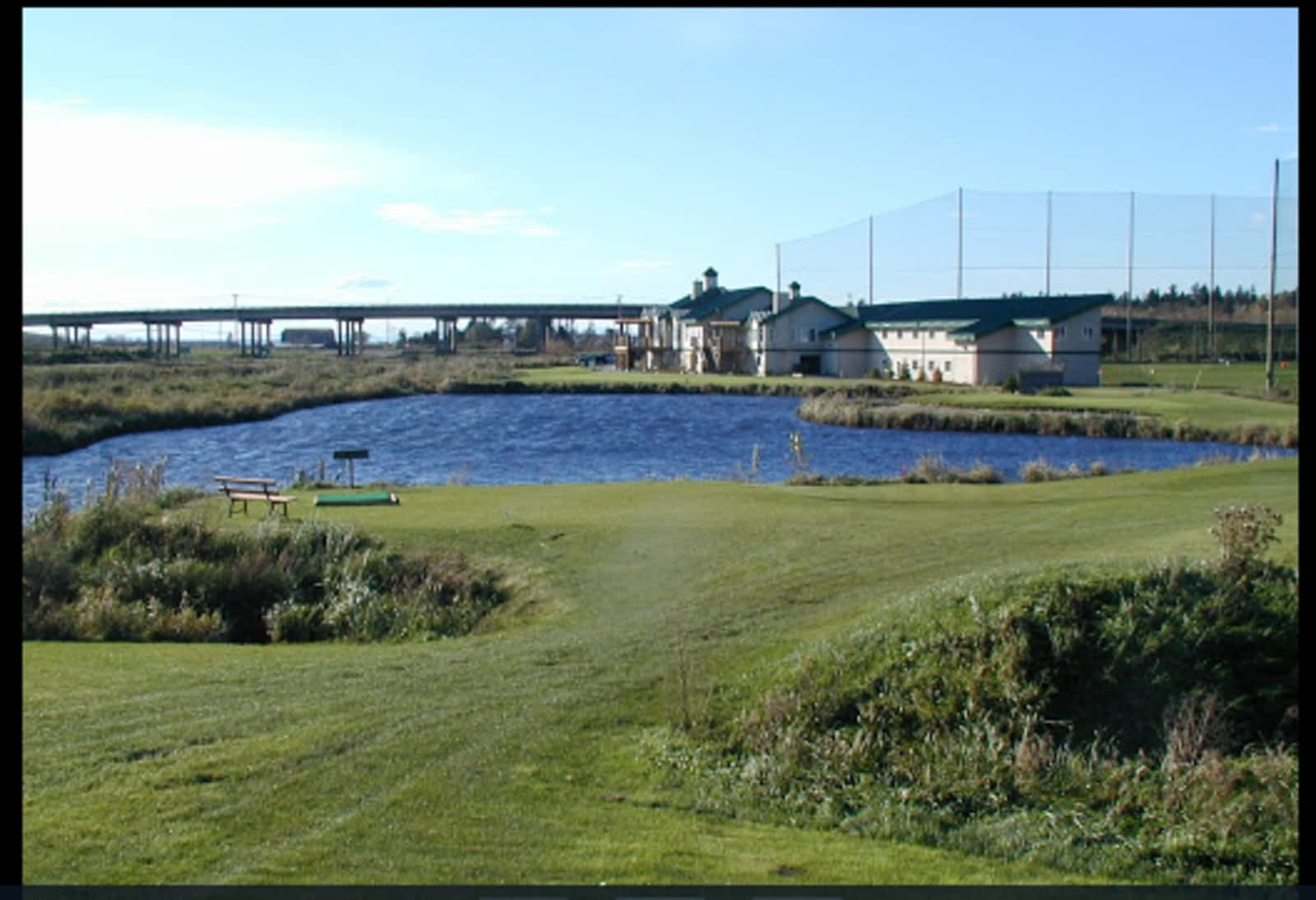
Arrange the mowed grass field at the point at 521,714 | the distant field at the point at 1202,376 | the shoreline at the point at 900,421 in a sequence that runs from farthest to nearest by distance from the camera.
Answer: the distant field at the point at 1202,376 → the shoreline at the point at 900,421 → the mowed grass field at the point at 521,714

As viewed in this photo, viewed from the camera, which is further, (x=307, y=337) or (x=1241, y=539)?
(x=307, y=337)

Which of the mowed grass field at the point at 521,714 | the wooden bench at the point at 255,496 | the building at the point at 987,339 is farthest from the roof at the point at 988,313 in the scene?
the wooden bench at the point at 255,496

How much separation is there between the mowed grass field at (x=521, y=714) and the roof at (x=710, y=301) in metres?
59.1

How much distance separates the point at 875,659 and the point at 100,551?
1106 cm

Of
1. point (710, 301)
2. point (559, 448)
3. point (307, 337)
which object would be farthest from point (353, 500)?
point (307, 337)

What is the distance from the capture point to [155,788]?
23.8 ft

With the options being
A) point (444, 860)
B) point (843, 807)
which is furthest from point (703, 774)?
point (444, 860)

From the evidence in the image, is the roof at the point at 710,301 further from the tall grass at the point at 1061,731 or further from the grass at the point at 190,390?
the tall grass at the point at 1061,731

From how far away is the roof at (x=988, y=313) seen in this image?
58.4 m

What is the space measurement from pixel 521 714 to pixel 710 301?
235ft

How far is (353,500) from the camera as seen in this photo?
20.7 meters

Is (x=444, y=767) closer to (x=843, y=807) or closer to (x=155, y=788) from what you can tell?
(x=155, y=788)

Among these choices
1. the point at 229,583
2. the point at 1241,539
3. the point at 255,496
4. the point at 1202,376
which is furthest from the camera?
the point at 1202,376

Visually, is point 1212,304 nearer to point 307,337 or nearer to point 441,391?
point 441,391
